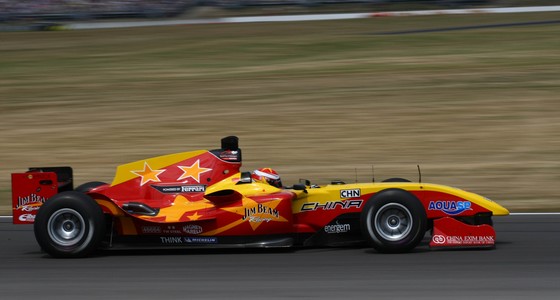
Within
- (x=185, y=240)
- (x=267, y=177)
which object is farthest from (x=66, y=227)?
(x=267, y=177)

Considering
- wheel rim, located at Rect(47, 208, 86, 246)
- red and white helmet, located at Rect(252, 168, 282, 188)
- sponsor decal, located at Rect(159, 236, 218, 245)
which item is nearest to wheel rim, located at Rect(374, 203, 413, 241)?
red and white helmet, located at Rect(252, 168, 282, 188)

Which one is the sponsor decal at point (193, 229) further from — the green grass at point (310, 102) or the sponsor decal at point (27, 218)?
the green grass at point (310, 102)

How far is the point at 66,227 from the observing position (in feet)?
24.0

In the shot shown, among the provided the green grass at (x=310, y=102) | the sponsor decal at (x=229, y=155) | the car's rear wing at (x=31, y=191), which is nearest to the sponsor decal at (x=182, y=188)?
the sponsor decal at (x=229, y=155)

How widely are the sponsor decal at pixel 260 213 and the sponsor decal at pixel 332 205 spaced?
1.02 feet

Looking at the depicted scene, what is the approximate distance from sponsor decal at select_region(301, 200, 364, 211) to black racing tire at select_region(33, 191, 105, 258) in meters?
1.78

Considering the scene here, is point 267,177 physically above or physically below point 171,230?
above

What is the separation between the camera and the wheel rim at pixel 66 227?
724 cm

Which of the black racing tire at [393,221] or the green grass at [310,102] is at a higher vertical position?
the green grass at [310,102]

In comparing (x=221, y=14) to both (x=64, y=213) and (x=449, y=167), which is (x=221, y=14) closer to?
(x=449, y=167)

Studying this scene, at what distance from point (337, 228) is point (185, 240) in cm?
134

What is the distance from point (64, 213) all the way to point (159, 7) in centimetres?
2559

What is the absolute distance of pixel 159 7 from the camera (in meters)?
32.0

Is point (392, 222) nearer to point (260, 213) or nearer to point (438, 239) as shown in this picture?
point (438, 239)
